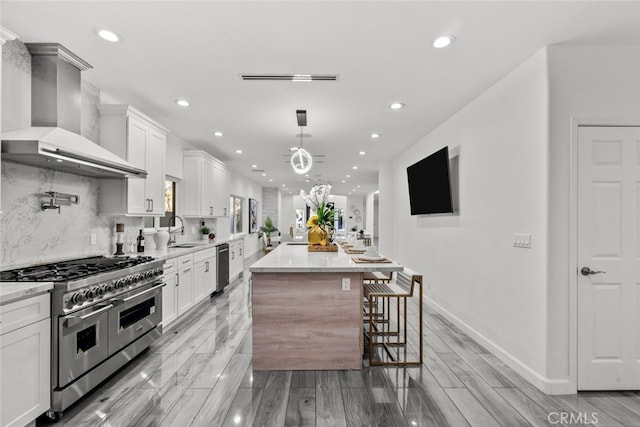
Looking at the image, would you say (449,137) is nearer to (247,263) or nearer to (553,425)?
(553,425)

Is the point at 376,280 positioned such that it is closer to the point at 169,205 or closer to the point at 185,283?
the point at 185,283

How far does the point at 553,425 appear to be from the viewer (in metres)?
2.03

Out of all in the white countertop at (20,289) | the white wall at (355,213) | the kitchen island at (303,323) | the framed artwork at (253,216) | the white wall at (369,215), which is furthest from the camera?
the white wall at (355,213)

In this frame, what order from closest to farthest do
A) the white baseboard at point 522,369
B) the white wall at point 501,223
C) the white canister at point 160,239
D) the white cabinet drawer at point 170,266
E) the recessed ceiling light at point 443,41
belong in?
1. the recessed ceiling light at point 443,41
2. the white baseboard at point 522,369
3. the white wall at point 501,223
4. the white cabinet drawer at point 170,266
5. the white canister at point 160,239

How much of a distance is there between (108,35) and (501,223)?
3.62 meters

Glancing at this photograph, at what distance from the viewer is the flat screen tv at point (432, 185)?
3953mm

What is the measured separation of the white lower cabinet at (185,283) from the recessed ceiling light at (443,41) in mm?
3562

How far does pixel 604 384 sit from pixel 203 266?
15.1 ft

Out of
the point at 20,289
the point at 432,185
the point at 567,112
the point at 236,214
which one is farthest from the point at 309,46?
the point at 236,214

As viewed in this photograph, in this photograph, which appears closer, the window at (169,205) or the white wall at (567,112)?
the white wall at (567,112)

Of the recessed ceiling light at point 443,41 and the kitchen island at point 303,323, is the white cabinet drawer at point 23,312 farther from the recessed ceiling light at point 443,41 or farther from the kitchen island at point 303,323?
the recessed ceiling light at point 443,41

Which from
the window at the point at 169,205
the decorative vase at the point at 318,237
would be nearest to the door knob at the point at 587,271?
the decorative vase at the point at 318,237

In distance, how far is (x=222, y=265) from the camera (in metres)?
5.52

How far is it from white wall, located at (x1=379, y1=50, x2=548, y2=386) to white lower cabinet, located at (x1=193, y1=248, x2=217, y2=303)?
11.3 feet
